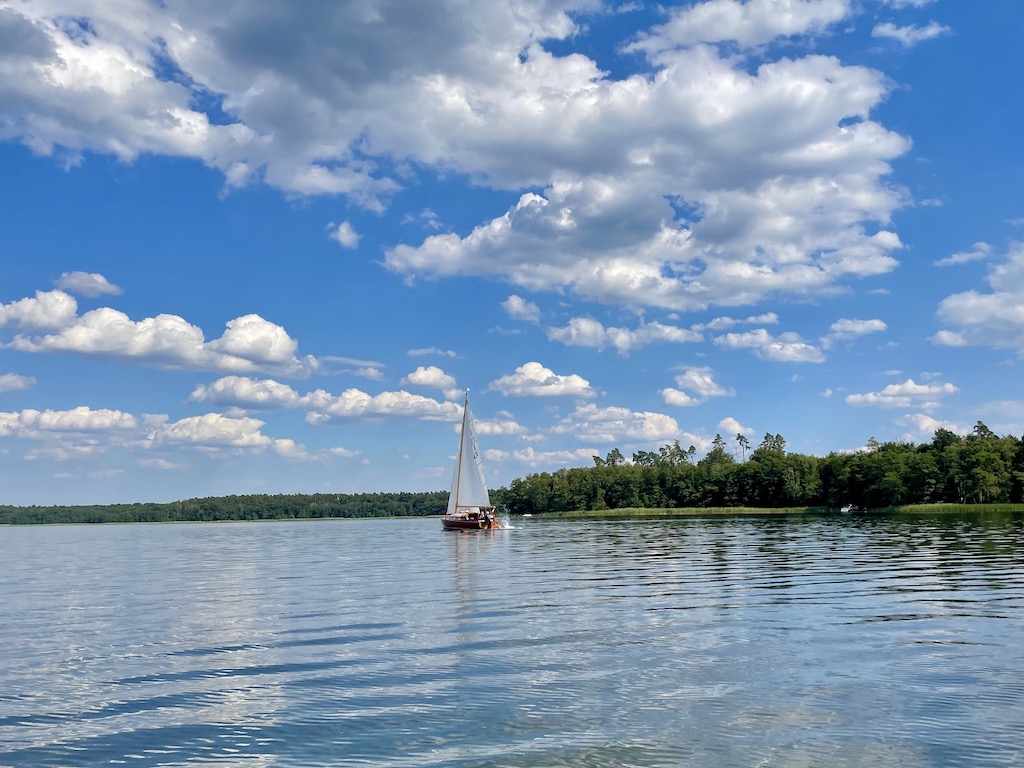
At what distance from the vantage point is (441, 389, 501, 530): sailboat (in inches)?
5153

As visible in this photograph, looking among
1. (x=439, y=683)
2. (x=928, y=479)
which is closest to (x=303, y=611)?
(x=439, y=683)

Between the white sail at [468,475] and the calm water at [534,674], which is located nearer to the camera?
the calm water at [534,674]

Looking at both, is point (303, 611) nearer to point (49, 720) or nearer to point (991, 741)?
point (49, 720)

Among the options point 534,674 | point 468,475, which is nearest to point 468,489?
point 468,475

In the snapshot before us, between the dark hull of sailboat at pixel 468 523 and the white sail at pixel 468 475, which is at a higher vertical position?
the white sail at pixel 468 475

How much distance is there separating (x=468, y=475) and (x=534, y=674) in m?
112

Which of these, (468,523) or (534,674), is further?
(468,523)

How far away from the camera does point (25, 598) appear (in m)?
45.6

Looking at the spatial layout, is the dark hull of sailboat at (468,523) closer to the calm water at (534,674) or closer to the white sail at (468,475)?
the white sail at (468,475)

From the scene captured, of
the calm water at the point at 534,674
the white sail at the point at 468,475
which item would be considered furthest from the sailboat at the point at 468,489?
the calm water at the point at 534,674

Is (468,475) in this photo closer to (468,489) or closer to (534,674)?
(468,489)

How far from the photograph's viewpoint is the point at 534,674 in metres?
21.4

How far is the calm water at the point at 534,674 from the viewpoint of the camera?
15.5 meters

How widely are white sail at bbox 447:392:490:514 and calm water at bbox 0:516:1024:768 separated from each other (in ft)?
282
